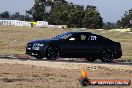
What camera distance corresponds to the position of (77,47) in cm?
2209

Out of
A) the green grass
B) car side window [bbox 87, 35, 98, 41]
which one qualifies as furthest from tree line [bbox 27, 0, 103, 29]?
car side window [bbox 87, 35, 98, 41]

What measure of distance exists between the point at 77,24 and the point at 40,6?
37.8m

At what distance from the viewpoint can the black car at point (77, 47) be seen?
21.5 meters

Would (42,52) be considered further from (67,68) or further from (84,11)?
(84,11)

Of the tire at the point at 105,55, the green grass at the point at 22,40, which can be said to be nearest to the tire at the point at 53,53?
the tire at the point at 105,55

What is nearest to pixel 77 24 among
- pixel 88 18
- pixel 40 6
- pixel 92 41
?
pixel 88 18

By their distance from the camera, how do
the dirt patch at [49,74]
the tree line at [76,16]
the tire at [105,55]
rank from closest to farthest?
the dirt patch at [49,74] < the tire at [105,55] < the tree line at [76,16]

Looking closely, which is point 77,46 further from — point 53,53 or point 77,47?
point 53,53

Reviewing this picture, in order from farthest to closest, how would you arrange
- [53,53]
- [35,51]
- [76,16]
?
[76,16], [35,51], [53,53]

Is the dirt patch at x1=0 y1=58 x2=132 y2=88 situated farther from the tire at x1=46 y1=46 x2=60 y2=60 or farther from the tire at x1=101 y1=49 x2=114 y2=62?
the tire at x1=101 y1=49 x2=114 y2=62

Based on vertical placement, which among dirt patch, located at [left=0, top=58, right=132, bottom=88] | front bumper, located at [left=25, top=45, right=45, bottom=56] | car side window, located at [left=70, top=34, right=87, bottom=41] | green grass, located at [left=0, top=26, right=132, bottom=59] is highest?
car side window, located at [left=70, top=34, right=87, bottom=41]

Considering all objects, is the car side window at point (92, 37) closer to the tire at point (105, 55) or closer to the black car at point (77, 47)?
the black car at point (77, 47)

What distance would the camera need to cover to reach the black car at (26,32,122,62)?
21.5 m

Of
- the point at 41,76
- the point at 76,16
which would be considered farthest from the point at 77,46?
the point at 76,16
